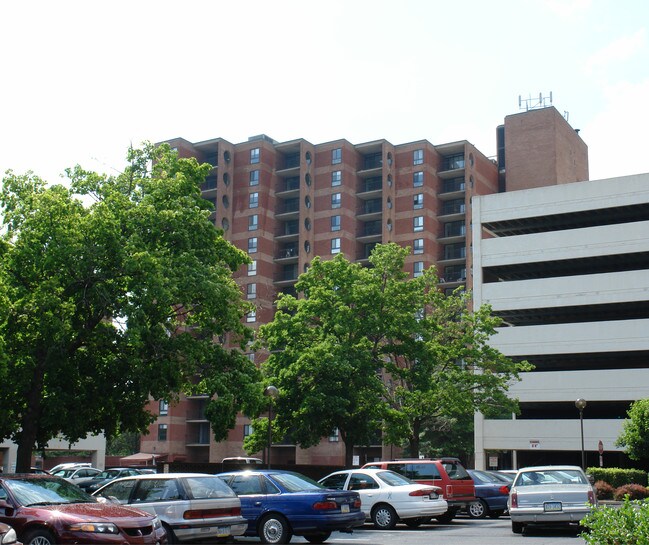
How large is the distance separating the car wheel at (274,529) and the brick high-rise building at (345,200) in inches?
2491

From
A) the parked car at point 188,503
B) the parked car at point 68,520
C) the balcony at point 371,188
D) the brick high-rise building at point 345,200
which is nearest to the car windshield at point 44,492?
the parked car at point 68,520

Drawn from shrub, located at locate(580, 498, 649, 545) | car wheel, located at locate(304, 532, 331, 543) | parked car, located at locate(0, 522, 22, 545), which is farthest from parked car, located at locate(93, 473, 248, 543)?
shrub, located at locate(580, 498, 649, 545)

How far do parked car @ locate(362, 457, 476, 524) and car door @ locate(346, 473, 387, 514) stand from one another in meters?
2.46

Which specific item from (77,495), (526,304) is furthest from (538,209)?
(77,495)

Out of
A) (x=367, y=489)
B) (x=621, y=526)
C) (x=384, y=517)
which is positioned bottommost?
(x=384, y=517)

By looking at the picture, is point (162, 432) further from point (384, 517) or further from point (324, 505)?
point (324, 505)

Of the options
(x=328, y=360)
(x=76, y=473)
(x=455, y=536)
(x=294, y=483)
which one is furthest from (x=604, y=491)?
(x=294, y=483)

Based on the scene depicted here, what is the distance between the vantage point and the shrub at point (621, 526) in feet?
25.8

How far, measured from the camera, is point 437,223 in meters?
83.7

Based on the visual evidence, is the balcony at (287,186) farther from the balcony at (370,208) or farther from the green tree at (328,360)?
the green tree at (328,360)

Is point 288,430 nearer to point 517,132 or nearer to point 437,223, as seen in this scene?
point 437,223

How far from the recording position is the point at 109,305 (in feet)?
84.8

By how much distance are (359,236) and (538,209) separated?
97.3 feet

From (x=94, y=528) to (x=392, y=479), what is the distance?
35.3 ft
